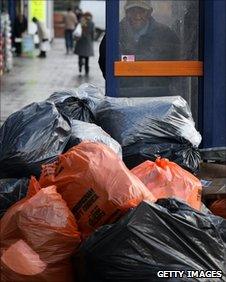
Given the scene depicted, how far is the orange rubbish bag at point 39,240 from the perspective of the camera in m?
2.85

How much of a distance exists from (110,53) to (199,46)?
77 cm

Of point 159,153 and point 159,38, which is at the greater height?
point 159,38

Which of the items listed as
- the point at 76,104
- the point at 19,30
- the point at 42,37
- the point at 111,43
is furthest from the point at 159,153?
the point at 19,30

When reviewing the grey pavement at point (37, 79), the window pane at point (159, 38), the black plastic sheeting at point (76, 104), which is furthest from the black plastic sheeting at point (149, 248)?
the grey pavement at point (37, 79)

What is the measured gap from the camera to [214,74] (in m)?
5.20

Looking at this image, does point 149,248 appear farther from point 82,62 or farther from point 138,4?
point 82,62

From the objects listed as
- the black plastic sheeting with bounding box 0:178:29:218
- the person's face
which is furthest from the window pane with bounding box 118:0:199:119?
the black plastic sheeting with bounding box 0:178:29:218

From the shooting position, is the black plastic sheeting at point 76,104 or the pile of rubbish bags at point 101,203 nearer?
the pile of rubbish bags at point 101,203

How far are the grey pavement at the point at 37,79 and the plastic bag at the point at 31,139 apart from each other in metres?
5.71

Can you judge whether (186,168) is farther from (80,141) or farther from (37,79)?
(37,79)

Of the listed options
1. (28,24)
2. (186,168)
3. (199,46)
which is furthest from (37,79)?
(186,168)

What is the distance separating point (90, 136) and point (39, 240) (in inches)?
37.8

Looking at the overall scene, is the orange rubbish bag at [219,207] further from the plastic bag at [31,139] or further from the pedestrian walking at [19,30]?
the pedestrian walking at [19,30]

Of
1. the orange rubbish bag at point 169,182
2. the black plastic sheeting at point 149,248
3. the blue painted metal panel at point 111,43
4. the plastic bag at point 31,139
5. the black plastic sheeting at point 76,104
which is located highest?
the blue painted metal panel at point 111,43
